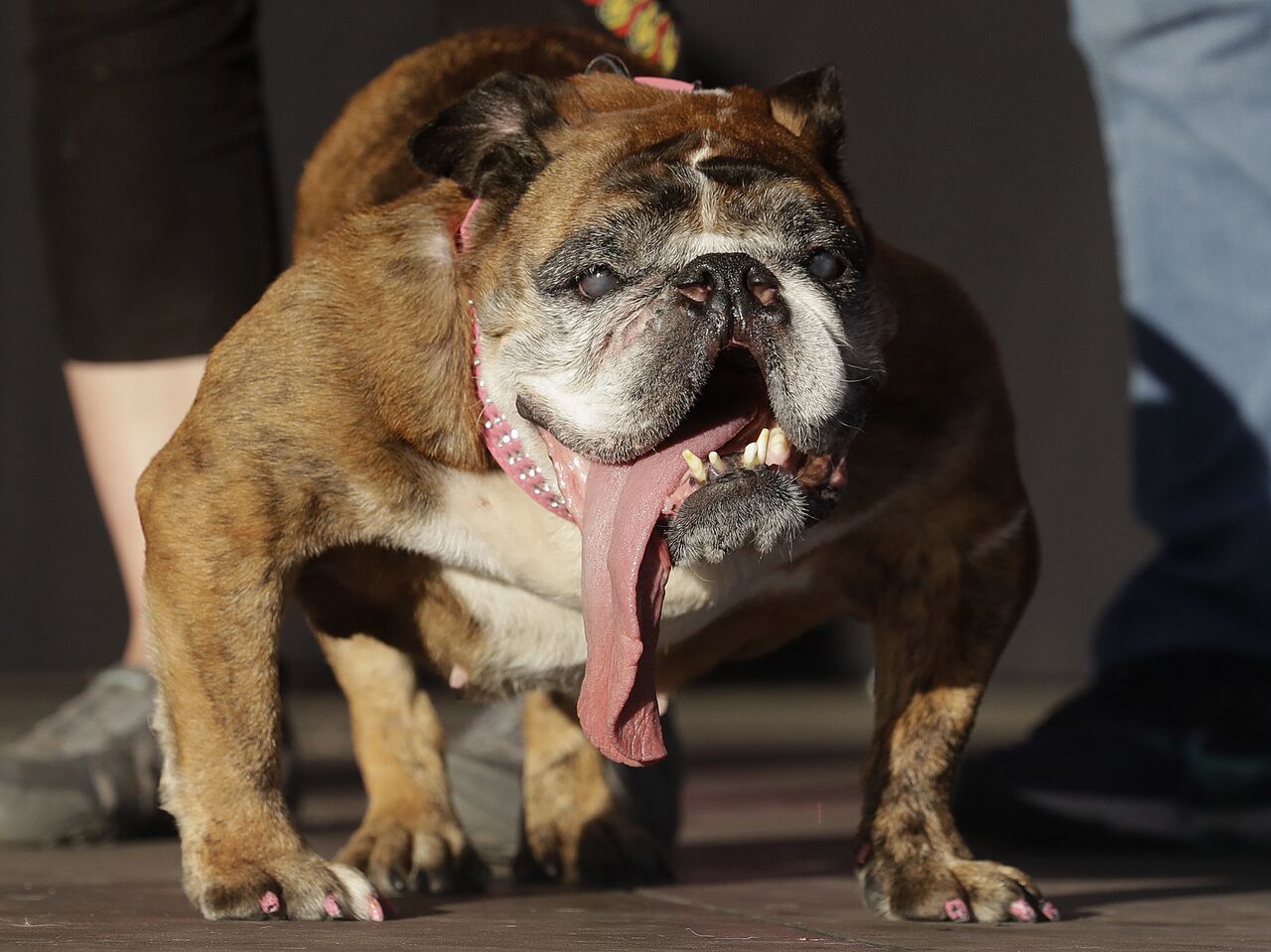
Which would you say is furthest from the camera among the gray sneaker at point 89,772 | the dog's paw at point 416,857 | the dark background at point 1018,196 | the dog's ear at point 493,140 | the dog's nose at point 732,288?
the dark background at point 1018,196

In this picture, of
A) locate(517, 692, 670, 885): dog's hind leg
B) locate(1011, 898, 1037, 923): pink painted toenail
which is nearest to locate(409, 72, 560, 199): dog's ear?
locate(517, 692, 670, 885): dog's hind leg

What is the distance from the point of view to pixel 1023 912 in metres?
2.51

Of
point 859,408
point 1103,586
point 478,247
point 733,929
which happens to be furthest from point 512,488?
point 1103,586

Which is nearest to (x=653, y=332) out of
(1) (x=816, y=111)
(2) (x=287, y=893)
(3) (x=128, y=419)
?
(1) (x=816, y=111)

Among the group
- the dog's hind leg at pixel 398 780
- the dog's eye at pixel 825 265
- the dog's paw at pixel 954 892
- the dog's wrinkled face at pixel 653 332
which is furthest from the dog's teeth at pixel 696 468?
the dog's hind leg at pixel 398 780

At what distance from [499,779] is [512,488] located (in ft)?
3.46

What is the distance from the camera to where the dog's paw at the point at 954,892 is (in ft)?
8.27

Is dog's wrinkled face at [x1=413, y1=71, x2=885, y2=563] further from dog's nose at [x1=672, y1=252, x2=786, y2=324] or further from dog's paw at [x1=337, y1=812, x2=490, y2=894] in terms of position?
dog's paw at [x1=337, y1=812, x2=490, y2=894]

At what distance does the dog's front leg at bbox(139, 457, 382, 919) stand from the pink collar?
294 millimetres

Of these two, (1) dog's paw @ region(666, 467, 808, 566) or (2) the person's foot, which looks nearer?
(1) dog's paw @ region(666, 467, 808, 566)

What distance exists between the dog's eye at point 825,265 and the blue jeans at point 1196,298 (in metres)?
1.49

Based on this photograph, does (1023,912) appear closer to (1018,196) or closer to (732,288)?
(732,288)

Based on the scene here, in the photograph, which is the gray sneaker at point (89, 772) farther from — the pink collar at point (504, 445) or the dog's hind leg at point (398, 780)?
the pink collar at point (504, 445)

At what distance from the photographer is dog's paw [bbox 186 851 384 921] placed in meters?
2.41
